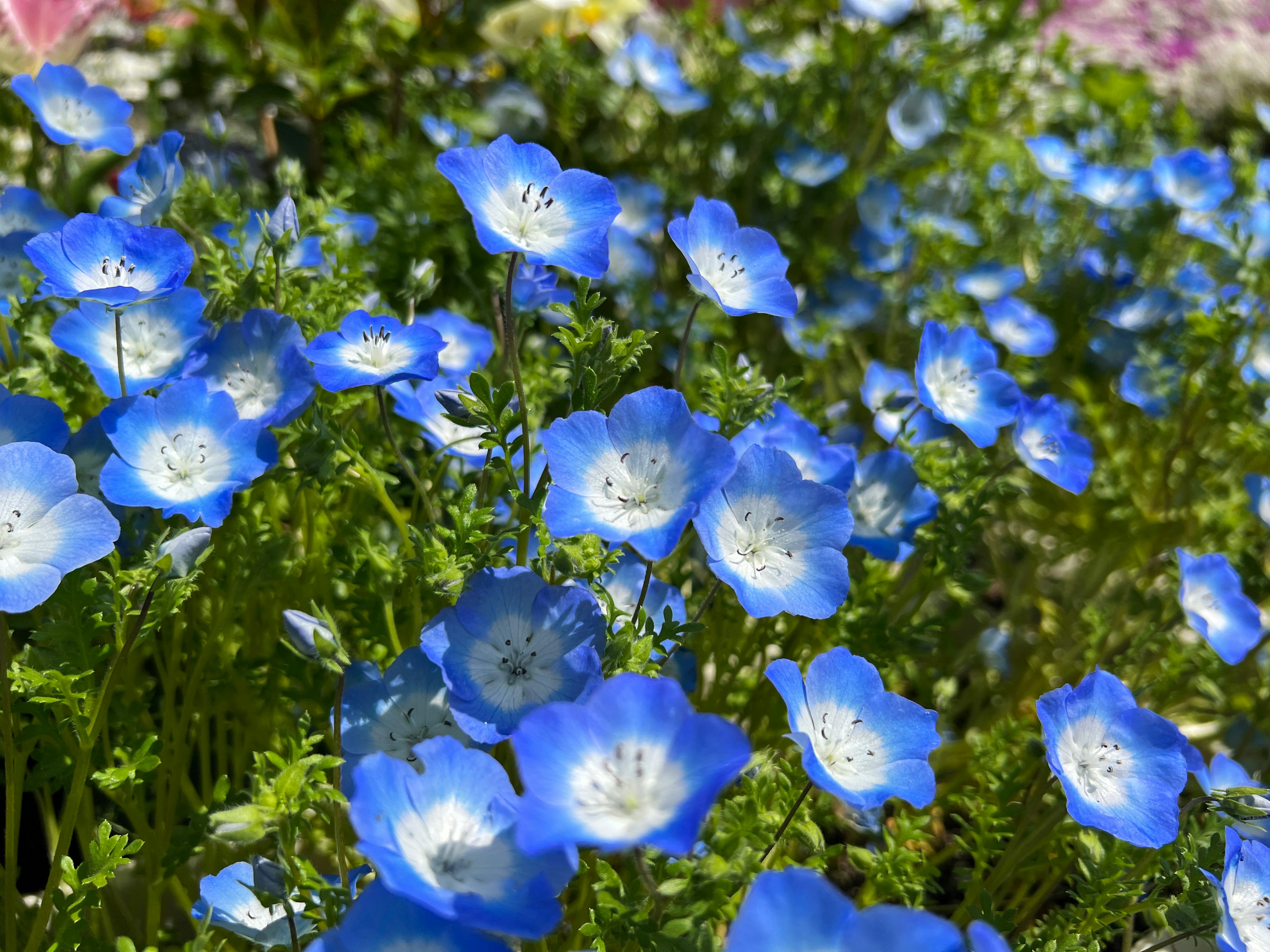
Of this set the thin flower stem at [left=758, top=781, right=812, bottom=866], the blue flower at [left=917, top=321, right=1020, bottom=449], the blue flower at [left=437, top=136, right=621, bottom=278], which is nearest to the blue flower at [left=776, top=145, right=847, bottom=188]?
the blue flower at [left=917, top=321, right=1020, bottom=449]

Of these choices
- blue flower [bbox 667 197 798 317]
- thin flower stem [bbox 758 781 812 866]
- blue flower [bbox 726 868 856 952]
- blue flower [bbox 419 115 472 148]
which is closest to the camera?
blue flower [bbox 726 868 856 952]

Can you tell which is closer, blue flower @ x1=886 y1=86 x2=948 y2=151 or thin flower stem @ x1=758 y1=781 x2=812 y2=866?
thin flower stem @ x1=758 y1=781 x2=812 y2=866

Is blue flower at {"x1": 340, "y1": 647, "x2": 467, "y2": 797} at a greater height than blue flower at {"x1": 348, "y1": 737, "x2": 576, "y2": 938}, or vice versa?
blue flower at {"x1": 348, "y1": 737, "x2": 576, "y2": 938}

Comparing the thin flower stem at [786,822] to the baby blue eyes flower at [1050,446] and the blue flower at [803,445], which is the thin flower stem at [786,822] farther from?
the baby blue eyes flower at [1050,446]

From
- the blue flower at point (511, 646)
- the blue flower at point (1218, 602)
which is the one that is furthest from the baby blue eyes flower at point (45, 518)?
the blue flower at point (1218, 602)

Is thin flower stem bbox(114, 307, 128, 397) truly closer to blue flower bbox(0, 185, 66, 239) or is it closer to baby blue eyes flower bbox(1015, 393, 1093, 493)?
blue flower bbox(0, 185, 66, 239)

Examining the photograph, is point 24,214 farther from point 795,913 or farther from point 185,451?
point 795,913
